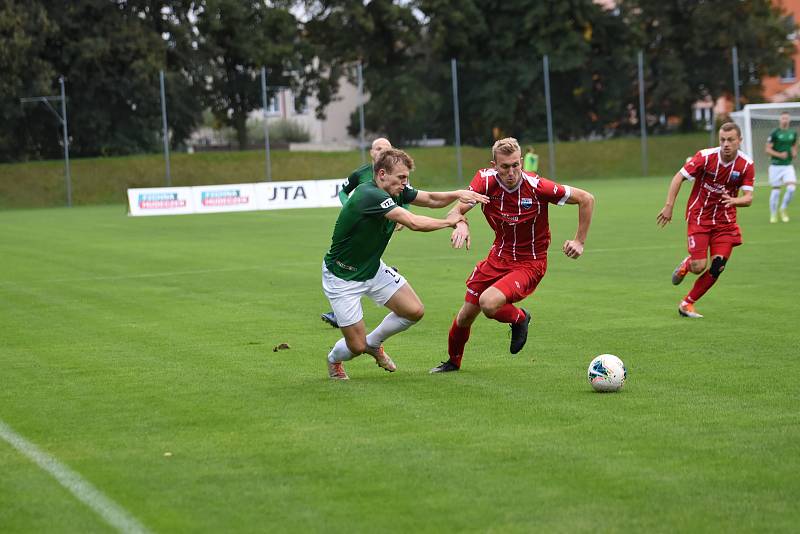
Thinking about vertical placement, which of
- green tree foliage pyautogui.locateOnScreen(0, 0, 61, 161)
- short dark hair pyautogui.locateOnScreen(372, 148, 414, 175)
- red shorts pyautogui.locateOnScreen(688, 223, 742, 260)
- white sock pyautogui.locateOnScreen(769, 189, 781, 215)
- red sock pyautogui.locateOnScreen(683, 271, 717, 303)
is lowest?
red sock pyautogui.locateOnScreen(683, 271, 717, 303)

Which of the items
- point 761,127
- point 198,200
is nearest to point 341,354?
point 198,200

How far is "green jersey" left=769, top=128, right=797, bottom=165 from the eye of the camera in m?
25.3

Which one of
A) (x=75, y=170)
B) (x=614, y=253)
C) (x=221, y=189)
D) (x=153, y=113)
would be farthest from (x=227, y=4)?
(x=614, y=253)

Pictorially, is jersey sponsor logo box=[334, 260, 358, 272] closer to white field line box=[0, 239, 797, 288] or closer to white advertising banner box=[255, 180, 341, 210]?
white field line box=[0, 239, 797, 288]

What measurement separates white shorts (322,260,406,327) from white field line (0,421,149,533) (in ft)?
8.37

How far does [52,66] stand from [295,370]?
4418 centimetres

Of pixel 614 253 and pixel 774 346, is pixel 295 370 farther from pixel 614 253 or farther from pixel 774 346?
pixel 614 253

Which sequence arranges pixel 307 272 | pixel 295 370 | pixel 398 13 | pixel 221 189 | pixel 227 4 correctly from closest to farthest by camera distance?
pixel 295 370 → pixel 307 272 → pixel 221 189 → pixel 227 4 → pixel 398 13

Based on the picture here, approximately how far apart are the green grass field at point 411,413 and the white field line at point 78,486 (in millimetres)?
55

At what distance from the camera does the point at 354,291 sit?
9070 millimetres

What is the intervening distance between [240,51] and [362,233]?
48.9m

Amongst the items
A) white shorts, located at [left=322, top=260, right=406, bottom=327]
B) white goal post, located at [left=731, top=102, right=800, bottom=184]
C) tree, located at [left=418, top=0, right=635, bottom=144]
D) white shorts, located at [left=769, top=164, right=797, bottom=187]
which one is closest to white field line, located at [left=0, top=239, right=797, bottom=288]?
white shorts, located at [left=769, top=164, right=797, bottom=187]

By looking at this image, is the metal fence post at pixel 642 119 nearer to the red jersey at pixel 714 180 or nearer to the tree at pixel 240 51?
the tree at pixel 240 51

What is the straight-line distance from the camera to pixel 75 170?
50969 millimetres
